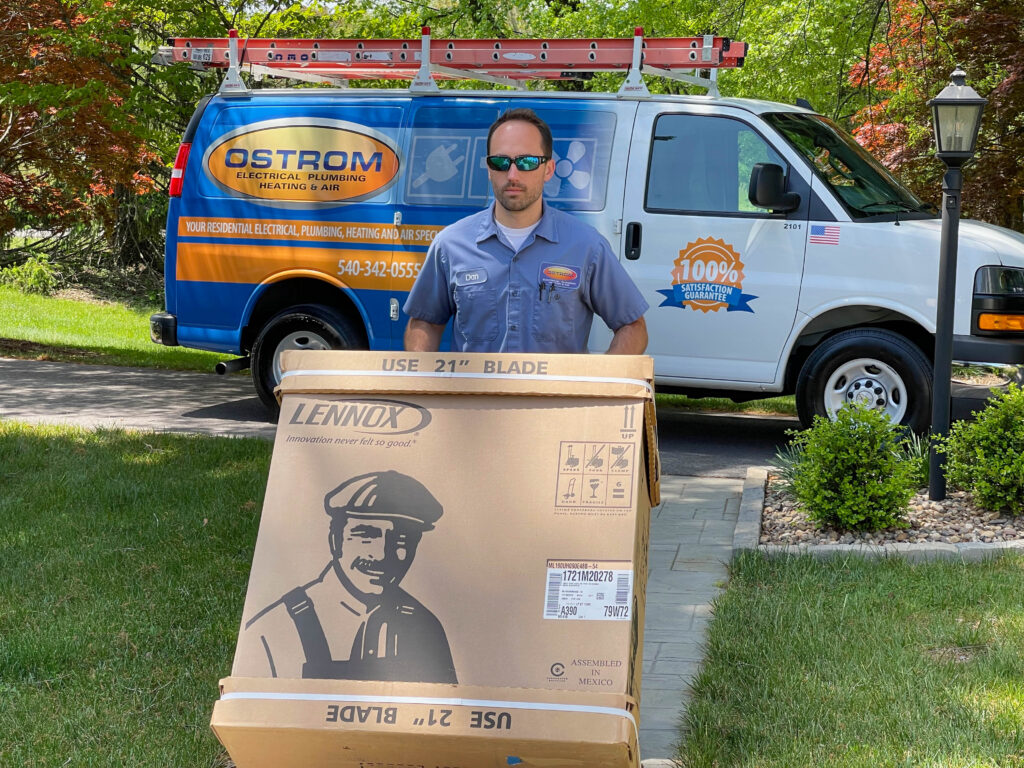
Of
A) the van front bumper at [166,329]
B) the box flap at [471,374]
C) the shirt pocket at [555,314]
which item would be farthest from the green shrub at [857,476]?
the van front bumper at [166,329]

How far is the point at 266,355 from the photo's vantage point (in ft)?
30.1

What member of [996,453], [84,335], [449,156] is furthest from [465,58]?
[84,335]

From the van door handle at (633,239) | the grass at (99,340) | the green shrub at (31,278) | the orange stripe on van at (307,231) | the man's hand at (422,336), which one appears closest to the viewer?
the man's hand at (422,336)

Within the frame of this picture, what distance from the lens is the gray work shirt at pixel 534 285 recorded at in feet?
11.6

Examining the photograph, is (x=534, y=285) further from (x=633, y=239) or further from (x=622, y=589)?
(x=633, y=239)

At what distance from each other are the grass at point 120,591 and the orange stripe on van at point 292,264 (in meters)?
1.47

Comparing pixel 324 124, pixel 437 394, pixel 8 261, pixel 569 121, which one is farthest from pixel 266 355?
pixel 8 261

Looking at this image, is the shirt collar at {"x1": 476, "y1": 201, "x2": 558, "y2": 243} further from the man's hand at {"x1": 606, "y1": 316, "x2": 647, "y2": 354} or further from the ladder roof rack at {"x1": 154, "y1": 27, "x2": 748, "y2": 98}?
the ladder roof rack at {"x1": 154, "y1": 27, "x2": 748, "y2": 98}

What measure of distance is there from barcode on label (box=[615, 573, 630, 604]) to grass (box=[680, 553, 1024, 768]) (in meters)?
1.09

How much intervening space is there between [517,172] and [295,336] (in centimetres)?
580

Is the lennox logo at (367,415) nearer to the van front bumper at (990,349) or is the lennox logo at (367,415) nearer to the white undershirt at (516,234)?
the white undershirt at (516,234)

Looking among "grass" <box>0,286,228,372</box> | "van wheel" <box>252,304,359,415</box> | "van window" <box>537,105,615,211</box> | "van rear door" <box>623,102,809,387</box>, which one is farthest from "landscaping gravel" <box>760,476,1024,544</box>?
"grass" <box>0,286,228,372</box>

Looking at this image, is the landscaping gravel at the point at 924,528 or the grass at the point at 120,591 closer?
the grass at the point at 120,591

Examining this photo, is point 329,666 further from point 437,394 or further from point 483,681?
point 437,394
